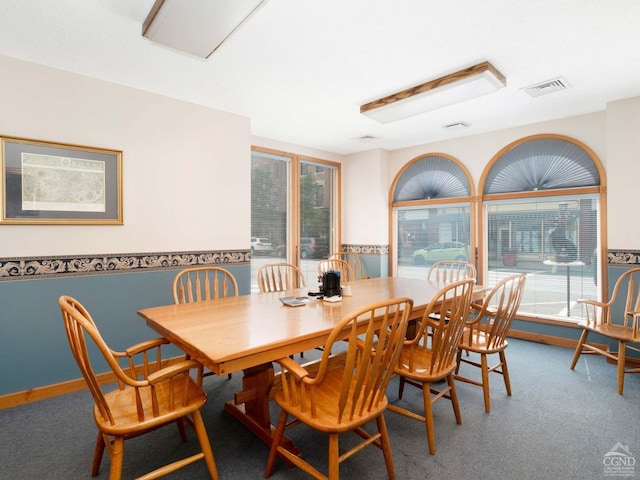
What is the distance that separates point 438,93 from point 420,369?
2179 millimetres

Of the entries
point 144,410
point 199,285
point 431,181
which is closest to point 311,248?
point 431,181

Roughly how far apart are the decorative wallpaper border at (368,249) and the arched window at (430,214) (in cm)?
19

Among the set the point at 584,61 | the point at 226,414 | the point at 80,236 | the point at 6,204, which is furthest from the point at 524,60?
the point at 6,204

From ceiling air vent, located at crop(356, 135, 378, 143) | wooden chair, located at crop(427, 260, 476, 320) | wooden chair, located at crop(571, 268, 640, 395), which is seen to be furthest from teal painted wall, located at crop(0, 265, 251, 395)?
wooden chair, located at crop(571, 268, 640, 395)

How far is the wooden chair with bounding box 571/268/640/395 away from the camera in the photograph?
8.77ft

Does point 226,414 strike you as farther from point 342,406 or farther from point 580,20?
point 580,20

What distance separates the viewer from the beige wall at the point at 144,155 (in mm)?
2523

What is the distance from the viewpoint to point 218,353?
1.39 m

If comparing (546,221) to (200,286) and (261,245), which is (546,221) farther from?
(200,286)

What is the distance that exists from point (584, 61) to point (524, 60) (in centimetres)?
44

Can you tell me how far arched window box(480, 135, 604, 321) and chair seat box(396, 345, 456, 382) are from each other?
257 centimetres

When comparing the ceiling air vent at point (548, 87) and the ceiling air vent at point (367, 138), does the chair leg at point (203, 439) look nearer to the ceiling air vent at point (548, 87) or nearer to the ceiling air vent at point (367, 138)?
the ceiling air vent at point (548, 87)

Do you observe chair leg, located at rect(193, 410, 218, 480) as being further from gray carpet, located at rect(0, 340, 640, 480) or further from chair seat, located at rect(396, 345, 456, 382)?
chair seat, located at rect(396, 345, 456, 382)

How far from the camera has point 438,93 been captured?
289cm
